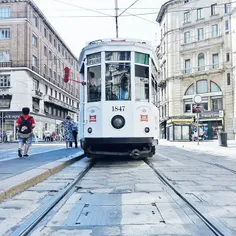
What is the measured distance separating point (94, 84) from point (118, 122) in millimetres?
1379

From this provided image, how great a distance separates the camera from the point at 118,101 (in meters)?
8.99

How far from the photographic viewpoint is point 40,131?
44.4 metres

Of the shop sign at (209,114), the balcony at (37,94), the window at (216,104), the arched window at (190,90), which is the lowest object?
the shop sign at (209,114)

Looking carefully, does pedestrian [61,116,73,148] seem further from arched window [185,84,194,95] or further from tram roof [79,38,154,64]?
arched window [185,84,194,95]

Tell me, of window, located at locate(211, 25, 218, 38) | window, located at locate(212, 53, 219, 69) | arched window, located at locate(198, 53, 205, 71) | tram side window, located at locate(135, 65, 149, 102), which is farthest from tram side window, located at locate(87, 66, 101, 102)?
window, located at locate(211, 25, 218, 38)

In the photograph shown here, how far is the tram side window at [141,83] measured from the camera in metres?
9.20

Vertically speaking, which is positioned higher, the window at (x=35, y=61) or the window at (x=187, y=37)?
the window at (x=187, y=37)

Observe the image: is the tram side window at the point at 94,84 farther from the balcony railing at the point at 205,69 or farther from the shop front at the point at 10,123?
the balcony railing at the point at 205,69

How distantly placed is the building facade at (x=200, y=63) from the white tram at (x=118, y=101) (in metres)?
31.0

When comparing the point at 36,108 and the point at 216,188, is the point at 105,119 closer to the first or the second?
the point at 216,188

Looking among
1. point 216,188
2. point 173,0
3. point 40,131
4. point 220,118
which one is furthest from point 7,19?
point 216,188

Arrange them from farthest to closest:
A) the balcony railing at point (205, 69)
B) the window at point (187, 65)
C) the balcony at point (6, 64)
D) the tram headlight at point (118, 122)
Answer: the window at point (187, 65)
the balcony railing at point (205, 69)
the balcony at point (6, 64)
the tram headlight at point (118, 122)

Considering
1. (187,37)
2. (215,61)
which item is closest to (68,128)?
(215,61)

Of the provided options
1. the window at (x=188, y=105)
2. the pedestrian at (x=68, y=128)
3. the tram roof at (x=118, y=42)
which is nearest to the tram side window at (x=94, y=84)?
the tram roof at (x=118, y=42)
